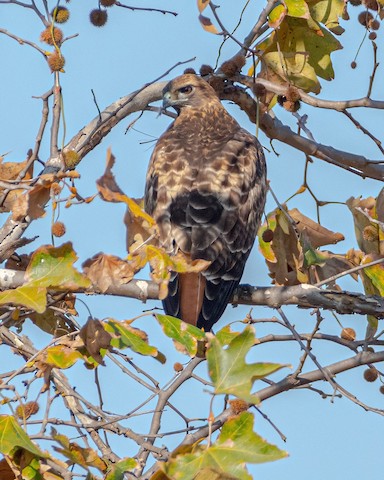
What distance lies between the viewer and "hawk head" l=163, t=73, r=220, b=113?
6016mm

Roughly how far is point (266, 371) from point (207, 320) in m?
2.17

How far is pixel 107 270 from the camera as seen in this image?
3035 millimetres

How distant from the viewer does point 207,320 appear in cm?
470

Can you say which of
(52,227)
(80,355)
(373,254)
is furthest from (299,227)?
(80,355)

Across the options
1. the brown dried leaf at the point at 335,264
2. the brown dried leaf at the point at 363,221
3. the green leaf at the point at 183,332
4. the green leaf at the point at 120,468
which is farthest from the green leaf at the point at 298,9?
the green leaf at the point at 120,468

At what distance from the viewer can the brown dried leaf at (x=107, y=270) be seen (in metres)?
3.02

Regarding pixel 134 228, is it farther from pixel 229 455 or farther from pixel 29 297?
pixel 229 455

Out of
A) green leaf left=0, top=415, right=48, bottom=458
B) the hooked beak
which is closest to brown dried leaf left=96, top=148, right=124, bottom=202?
green leaf left=0, top=415, right=48, bottom=458

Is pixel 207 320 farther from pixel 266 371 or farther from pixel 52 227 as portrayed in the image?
pixel 266 371

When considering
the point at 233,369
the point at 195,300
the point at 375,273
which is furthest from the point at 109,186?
the point at 195,300

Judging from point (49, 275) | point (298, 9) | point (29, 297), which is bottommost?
point (29, 297)

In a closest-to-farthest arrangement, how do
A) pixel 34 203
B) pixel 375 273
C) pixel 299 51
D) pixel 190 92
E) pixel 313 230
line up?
1. pixel 34 203
2. pixel 375 273
3. pixel 313 230
4. pixel 299 51
5. pixel 190 92

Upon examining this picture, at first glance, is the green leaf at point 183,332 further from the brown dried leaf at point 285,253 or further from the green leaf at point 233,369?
the brown dried leaf at point 285,253

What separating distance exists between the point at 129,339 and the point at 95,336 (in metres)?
0.12
